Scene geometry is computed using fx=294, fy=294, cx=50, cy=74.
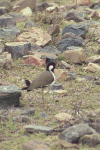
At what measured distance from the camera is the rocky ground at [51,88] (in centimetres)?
400

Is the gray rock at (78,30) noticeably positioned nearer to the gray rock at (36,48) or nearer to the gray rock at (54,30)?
the gray rock at (54,30)

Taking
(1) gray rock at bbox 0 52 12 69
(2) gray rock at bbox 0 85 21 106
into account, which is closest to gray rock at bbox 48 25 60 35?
(1) gray rock at bbox 0 52 12 69

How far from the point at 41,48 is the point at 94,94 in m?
3.35

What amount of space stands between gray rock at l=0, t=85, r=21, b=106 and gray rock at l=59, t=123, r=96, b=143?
4.54 feet

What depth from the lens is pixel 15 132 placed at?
4.35 m

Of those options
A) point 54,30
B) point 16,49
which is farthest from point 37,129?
point 54,30

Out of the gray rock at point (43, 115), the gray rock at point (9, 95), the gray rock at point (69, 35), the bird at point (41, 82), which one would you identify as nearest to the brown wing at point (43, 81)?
the bird at point (41, 82)

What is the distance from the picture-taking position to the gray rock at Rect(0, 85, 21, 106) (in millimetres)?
5062

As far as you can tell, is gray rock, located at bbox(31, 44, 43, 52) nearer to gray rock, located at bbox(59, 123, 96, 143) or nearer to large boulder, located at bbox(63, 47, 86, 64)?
large boulder, located at bbox(63, 47, 86, 64)

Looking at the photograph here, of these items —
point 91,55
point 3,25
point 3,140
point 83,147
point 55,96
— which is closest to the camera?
point 83,147

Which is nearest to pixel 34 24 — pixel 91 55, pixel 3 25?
pixel 3 25

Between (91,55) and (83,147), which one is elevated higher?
(83,147)

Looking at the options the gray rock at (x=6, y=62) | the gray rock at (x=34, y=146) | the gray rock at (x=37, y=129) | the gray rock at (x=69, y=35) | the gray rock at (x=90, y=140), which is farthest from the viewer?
the gray rock at (x=69, y=35)

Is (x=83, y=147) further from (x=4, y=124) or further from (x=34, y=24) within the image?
(x=34, y=24)
